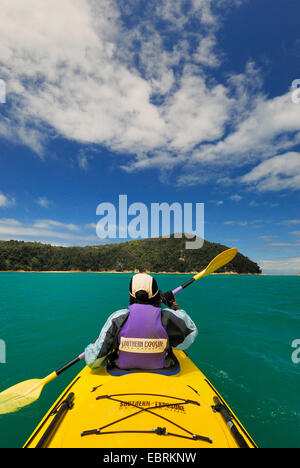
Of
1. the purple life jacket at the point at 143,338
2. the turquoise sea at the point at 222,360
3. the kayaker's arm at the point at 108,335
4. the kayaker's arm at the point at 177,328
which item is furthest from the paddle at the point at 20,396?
the kayaker's arm at the point at 177,328

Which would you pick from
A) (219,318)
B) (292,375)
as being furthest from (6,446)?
(219,318)

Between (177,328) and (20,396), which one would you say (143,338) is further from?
(20,396)

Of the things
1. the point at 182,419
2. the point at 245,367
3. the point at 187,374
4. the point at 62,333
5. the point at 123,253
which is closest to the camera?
the point at 182,419

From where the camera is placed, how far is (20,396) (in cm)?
382

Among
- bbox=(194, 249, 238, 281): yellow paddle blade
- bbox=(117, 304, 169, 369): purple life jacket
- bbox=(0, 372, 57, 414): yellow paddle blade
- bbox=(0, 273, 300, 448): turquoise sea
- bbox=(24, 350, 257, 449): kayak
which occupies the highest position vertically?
bbox=(194, 249, 238, 281): yellow paddle blade

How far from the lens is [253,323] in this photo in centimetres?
1165

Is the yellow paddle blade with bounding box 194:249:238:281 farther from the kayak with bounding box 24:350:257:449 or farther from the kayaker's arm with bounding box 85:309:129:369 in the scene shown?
the kayaker's arm with bounding box 85:309:129:369

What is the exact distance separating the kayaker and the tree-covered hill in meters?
108

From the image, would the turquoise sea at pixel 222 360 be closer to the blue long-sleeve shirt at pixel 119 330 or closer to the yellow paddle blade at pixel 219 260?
the blue long-sleeve shirt at pixel 119 330

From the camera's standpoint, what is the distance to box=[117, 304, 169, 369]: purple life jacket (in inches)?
112

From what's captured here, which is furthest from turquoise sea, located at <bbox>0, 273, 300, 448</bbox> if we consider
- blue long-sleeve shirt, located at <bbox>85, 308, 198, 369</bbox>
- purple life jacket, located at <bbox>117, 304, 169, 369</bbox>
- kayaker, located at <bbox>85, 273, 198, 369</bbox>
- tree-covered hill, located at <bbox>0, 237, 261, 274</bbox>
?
tree-covered hill, located at <bbox>0, 237, 261, 274</bbox>

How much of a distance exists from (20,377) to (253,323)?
11.3 m

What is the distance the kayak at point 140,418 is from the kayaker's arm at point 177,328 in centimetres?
50
